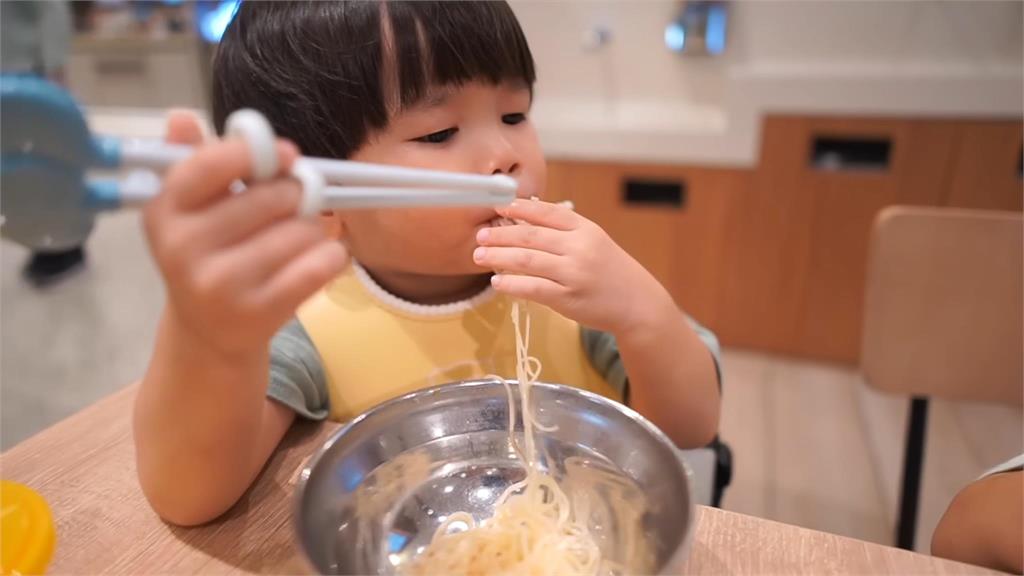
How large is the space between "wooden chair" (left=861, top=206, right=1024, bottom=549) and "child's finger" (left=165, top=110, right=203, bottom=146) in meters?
0.93

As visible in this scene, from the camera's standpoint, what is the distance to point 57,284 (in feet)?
5.93

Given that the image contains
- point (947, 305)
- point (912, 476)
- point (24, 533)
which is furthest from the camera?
point (912, 476)

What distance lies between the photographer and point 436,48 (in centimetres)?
71

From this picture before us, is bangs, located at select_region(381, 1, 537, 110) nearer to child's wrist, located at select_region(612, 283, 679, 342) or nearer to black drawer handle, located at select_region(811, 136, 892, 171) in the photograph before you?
child's wrist, located at select_region(612, 283, 679, 342)

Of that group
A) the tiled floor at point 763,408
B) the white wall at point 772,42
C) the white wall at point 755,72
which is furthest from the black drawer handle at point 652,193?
the tiled floor at point 763,408

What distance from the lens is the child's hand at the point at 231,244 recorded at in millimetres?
371

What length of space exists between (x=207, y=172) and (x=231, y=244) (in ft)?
0.14

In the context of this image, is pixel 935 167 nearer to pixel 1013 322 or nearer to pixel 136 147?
pixel 1013 322

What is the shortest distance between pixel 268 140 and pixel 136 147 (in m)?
0.09

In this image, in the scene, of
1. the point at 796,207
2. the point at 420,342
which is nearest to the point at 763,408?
the point at 796,207

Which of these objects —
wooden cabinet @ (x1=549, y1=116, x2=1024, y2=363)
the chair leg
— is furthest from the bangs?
wooden cabinet @ (x1=549, y1=116, x2=1024, y2=363)

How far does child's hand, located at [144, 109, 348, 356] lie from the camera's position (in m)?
0.37

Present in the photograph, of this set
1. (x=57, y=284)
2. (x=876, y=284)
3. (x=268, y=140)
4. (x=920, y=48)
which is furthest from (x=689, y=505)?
(x=920, y=48)

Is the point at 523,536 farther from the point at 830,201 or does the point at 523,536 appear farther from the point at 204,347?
the point at 830,201
